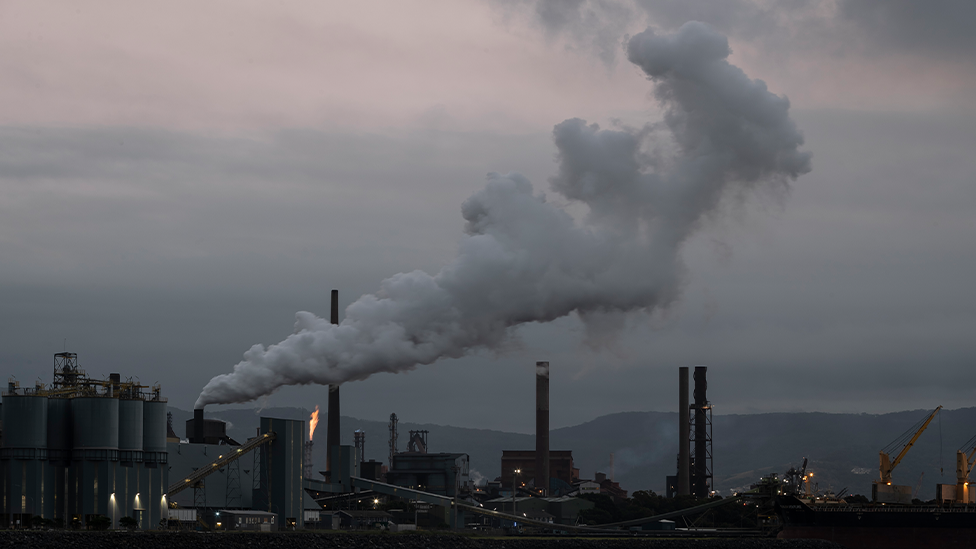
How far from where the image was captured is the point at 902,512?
108750 millimetres

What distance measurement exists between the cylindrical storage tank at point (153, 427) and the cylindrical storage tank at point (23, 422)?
375 inches

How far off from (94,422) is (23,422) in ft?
19.9

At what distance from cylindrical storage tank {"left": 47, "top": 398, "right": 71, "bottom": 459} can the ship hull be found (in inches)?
3057

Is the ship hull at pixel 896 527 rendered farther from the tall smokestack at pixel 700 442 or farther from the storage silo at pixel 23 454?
the storage silo at pixel 23 454

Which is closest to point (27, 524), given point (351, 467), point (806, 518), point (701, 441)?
point (351, 467)

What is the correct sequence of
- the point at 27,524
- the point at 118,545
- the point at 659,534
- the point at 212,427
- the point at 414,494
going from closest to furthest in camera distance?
1. the point at 118,545
2. the point at 27,524
3. the point at 659,534
4. the point at 212,427
5. the point at 414,494

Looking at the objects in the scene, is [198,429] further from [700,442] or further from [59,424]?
[700,442]

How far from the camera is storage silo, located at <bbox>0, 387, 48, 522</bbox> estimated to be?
92.6m

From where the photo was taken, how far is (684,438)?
18788 centimetres

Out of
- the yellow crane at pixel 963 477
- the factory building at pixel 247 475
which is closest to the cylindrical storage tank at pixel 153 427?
the factory building at pixel 247 475

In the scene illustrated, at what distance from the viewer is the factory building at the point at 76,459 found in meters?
93.4

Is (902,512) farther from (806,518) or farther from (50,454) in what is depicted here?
(50,454)

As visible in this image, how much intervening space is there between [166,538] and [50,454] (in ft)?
82.9

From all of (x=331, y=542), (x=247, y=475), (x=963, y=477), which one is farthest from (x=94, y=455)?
(x=963, y=477)
